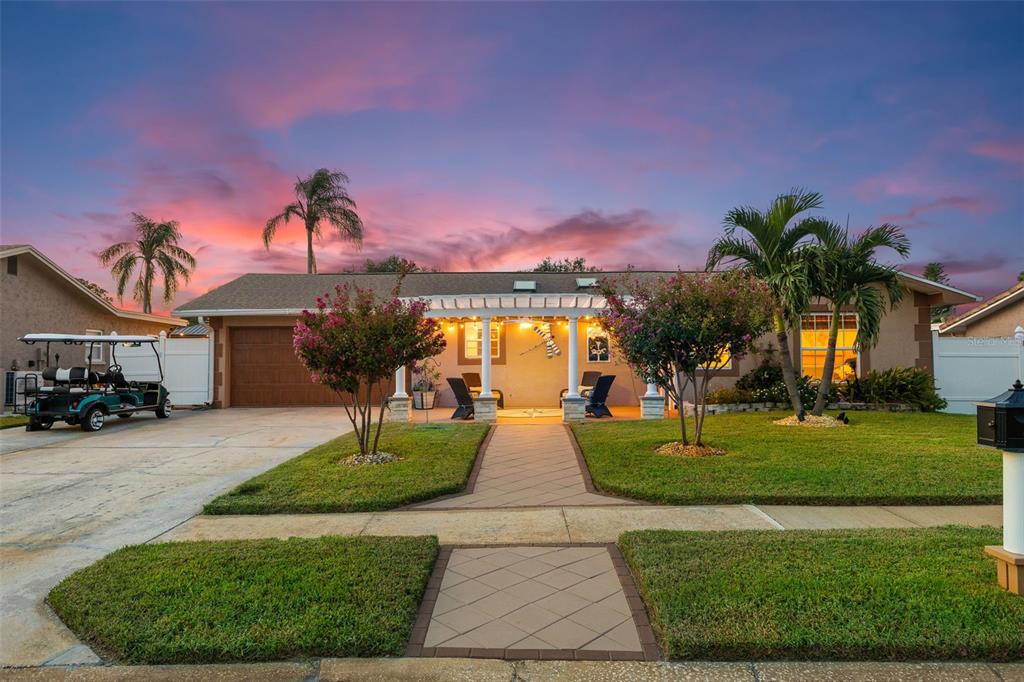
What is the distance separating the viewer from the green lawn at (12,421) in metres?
13.4

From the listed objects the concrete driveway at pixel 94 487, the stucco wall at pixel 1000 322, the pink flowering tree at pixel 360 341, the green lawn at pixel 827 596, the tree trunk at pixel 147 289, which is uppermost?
the tree trunk at pixel 147 289

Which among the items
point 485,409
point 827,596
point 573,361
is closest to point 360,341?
point 485,409

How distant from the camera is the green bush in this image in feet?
44.0

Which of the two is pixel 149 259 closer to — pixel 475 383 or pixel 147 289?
pixel 147 289

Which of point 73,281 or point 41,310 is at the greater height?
point 73,281

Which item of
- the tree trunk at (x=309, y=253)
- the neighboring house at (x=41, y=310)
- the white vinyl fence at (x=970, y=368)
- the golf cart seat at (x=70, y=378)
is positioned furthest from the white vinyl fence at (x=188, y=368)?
the white vinyl fence at (x=970, y=368)

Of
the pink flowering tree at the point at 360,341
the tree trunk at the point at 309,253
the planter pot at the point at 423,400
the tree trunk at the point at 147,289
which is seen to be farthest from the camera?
the tree trunk at the point at 147,289

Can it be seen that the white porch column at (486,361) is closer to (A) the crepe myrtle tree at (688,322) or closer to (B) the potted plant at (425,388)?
(B) the potted plant at (425,388)

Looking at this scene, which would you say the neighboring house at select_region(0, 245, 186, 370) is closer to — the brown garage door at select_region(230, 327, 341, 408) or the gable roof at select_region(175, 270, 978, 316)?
the gable roof at select_region(175, 270, 978, 316)

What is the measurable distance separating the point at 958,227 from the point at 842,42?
985 cm

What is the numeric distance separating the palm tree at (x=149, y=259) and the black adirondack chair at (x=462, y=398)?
22.7 metres

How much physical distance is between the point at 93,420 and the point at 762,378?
50.9 ft

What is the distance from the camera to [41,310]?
1755 cm

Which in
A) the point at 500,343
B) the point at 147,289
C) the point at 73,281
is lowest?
the point at 500,343
